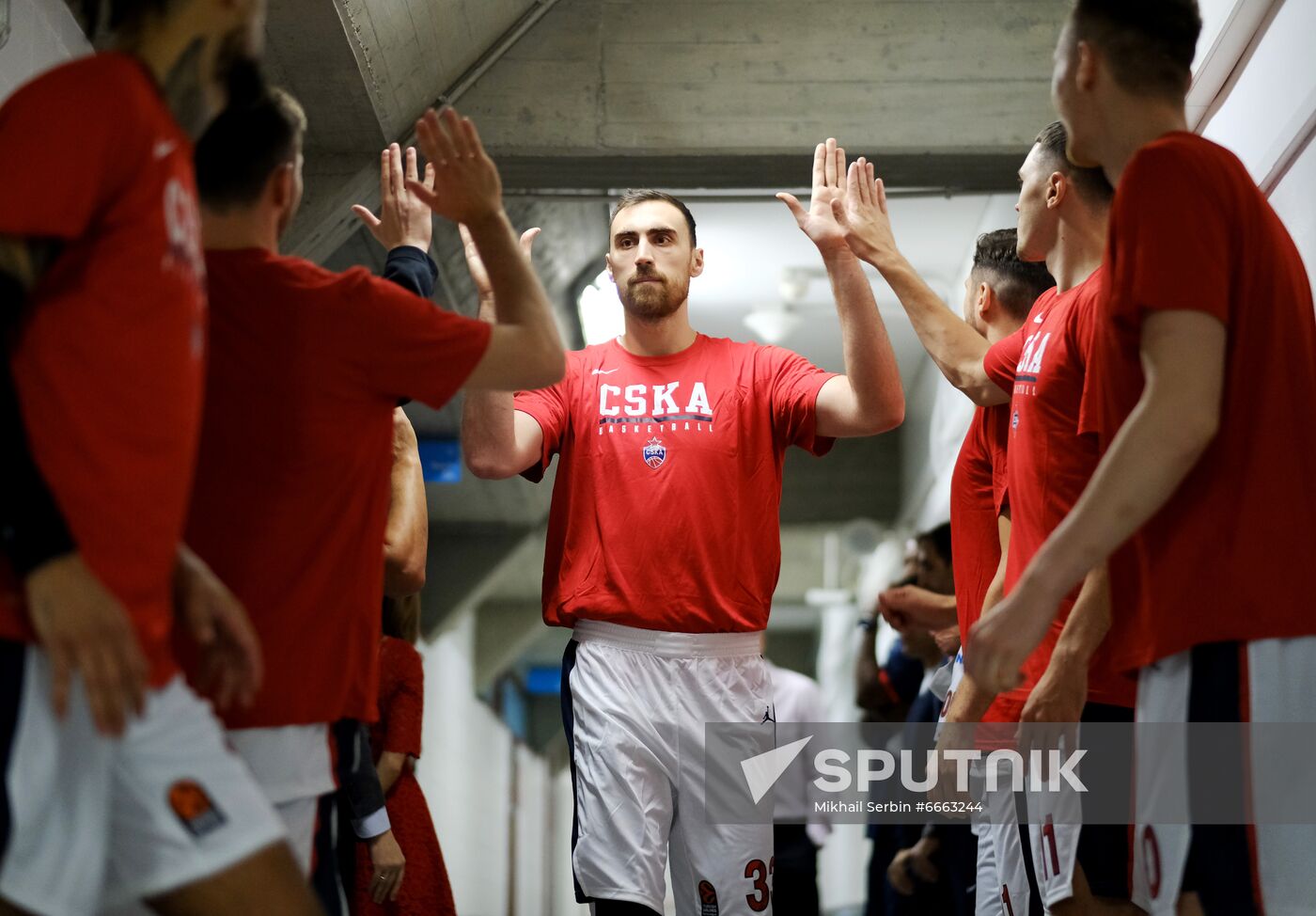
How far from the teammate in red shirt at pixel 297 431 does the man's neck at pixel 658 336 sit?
187 centimetres

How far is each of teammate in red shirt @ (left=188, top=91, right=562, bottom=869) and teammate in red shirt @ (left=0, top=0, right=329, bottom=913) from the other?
1.32 ft

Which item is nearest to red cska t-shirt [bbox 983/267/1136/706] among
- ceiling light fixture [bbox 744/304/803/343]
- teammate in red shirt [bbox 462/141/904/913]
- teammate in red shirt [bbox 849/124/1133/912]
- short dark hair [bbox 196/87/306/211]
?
teammate in red shirt [bbox 849/124/1133/912]

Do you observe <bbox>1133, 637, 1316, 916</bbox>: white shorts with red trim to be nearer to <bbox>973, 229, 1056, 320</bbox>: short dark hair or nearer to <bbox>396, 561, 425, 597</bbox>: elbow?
<bbox>973, 229, 1056, 320</bbox>: short dark hair

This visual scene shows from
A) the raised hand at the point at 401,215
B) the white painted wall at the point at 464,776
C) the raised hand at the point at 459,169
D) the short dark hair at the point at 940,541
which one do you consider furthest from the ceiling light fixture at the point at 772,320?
the raised hand at the point at 459,169

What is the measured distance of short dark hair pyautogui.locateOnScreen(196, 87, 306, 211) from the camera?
228 cm

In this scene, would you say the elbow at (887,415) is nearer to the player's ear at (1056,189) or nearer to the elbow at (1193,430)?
the player's ear at (1056,189)

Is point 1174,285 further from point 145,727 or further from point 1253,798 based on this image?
point 145,727

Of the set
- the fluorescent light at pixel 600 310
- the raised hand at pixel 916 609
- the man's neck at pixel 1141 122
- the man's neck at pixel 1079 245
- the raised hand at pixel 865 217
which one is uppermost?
the fluorescent light at pixel 600 310

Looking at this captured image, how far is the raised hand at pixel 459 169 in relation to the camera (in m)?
2.51

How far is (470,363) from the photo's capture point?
2.29 m

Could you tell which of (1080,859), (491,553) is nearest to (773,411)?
(1080,859)

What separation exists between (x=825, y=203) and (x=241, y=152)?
193 cm

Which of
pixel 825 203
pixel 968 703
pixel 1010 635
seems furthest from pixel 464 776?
pixel 1010 635

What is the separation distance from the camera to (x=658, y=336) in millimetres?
4219
